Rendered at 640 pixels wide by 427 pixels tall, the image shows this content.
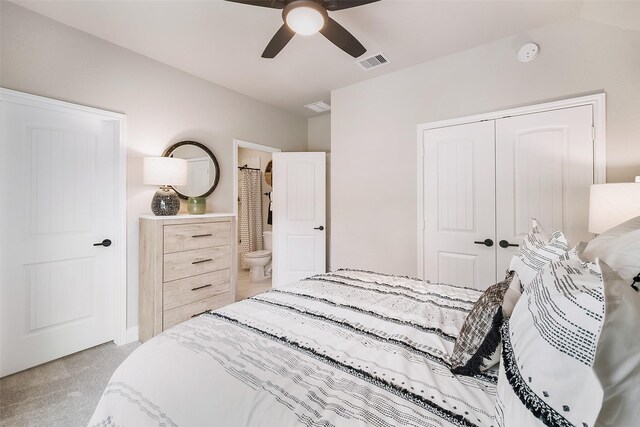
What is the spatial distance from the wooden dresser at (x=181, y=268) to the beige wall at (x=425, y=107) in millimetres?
1420

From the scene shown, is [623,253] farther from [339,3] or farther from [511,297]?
[339,3]

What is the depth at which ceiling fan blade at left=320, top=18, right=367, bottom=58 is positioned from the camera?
1.77 metres

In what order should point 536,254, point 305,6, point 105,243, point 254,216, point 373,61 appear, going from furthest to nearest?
point 254,216 < point 373,61 < point 105,243 < point 305,6 < point 536,254

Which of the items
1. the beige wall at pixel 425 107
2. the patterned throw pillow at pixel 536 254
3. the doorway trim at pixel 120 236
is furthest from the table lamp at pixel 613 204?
the doorway trim at pixel 120 236

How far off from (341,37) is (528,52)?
1.66 meters

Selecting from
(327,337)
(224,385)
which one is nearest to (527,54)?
(327,337)

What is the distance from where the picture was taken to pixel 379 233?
10.4 ft

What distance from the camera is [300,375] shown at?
0.84 meters

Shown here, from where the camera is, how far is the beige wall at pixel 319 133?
440 centimetres

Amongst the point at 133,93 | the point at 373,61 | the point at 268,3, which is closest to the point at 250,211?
the point at 133,93

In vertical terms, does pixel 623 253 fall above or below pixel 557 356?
above

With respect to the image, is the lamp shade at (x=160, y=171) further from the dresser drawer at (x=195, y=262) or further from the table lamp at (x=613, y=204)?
the table lamp at (x=613, y=204)

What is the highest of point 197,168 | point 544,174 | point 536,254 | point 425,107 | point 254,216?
point 425,107

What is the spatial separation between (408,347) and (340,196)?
258cm
